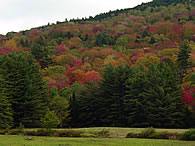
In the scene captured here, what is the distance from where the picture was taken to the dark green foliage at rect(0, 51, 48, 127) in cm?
5819

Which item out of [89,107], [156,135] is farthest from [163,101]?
[156,135]

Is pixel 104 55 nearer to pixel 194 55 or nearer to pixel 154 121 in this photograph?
pixel 194 55

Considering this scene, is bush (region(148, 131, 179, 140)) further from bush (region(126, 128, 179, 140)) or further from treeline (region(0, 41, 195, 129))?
treeline (region(0, 41, 195, 129))

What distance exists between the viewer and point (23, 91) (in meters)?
58.6

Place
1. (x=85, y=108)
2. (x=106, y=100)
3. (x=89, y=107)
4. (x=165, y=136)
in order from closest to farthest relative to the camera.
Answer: (x=165, y=136) < (x=106, y=100) < (x=89, y=107) < (x=85, y=108)

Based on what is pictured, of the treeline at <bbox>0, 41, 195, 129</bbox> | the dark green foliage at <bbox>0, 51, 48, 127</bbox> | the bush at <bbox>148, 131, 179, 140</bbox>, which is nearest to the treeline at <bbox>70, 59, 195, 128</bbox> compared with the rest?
the treeline at <bbox>0, 41, 195, 129</bbox>

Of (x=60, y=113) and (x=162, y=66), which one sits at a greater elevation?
(x=162, y=66)

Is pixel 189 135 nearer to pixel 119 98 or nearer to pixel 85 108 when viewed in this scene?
pixel 119 98

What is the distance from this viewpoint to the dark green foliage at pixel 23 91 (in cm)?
5819

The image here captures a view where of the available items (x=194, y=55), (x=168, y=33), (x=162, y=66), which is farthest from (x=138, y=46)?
(x=162, y=66)

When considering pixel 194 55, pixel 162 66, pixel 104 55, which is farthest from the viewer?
pixel 104 55

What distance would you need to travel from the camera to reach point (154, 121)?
58.5m

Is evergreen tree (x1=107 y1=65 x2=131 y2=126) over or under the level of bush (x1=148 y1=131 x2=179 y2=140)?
under

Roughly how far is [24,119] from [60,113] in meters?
11.3
